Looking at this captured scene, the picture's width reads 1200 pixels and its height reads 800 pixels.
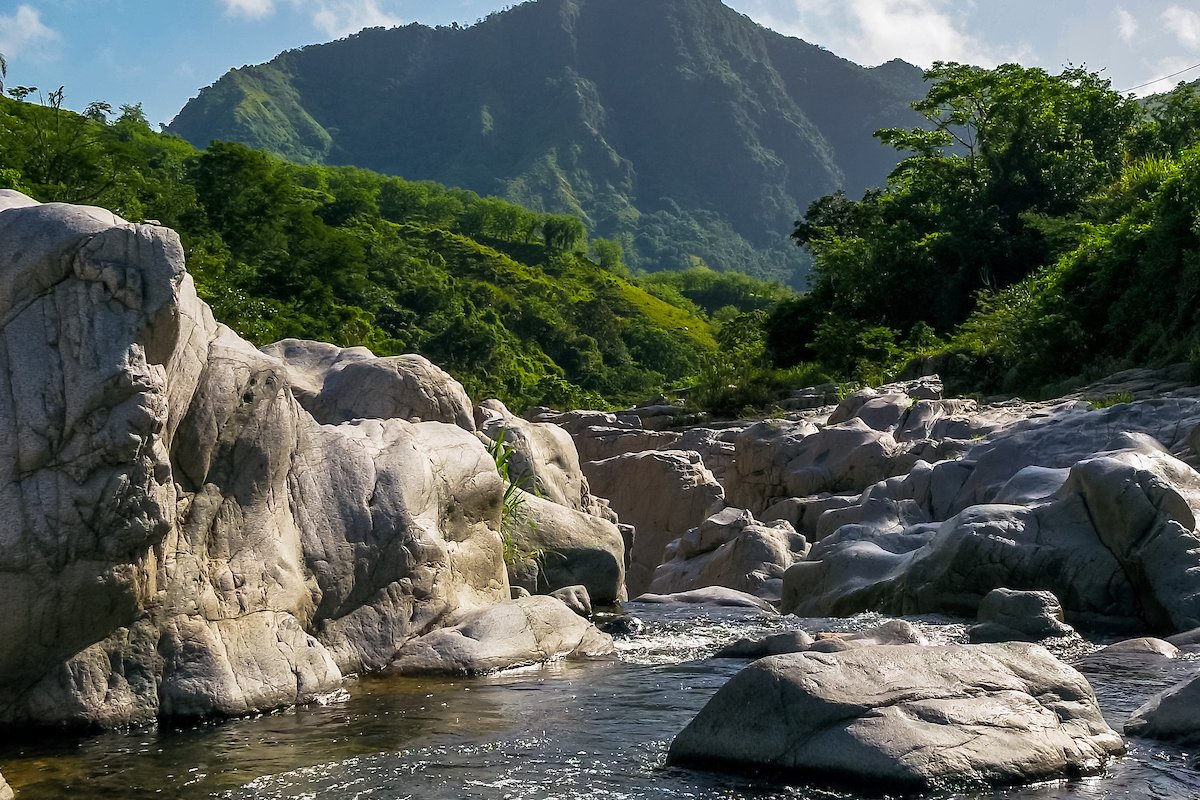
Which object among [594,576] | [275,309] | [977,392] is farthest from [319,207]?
[594,576]

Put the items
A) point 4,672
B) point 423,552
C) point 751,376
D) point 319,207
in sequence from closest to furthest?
point 4,672
point 423,552
point 751,376
point 319,207

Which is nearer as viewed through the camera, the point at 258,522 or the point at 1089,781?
the point at 1089,781

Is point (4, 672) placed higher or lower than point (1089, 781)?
higher

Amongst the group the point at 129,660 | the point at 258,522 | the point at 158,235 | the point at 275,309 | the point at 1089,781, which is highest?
the point at 275,309

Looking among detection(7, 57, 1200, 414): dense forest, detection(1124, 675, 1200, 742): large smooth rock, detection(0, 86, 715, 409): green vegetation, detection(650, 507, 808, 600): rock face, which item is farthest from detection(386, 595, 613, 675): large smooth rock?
detection(0, 86, 715, 409): green vegetation

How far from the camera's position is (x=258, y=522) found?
32.3 feet

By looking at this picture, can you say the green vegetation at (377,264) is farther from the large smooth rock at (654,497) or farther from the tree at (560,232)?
the large smooth rock at (654,497)

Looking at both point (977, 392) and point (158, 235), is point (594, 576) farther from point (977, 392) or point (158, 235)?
point (977, 392)

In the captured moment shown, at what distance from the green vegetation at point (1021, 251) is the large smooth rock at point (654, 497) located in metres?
8.49

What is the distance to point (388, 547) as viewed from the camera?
10945 millimetres

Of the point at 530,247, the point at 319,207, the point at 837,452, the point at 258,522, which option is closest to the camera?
the point at 258,522

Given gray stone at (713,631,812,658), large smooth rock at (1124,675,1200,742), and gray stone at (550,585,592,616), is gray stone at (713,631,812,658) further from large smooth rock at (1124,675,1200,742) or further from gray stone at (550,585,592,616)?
large smooth rock at (1124,675,1200,742)

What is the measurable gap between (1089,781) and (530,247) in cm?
10825

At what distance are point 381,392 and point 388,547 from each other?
4.72 meters
